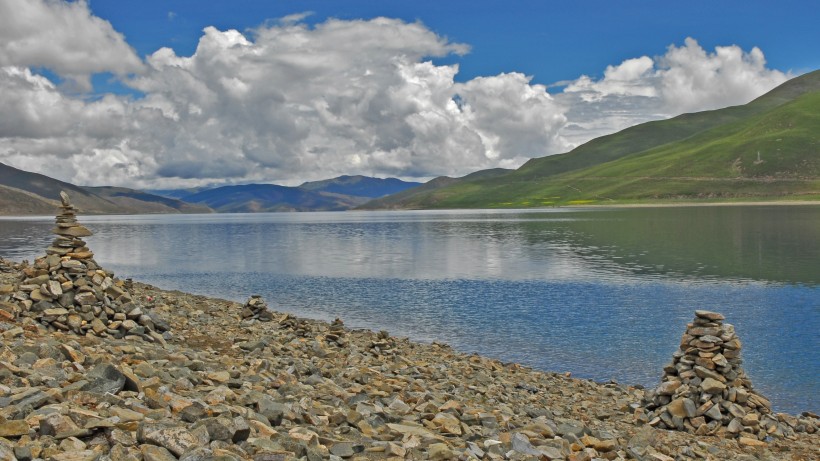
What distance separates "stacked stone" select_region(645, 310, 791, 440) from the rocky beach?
6 cm

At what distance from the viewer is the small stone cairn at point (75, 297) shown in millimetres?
23125

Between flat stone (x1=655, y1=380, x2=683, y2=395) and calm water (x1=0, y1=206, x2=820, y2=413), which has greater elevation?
flat stone (x1=655, y1=380, x2=683, y2=395)

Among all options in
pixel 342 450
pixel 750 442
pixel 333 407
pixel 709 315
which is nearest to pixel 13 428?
pixel 342 450

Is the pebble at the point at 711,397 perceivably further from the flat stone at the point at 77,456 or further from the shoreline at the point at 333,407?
the flat stone at the point at 77,456

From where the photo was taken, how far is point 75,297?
2411cm

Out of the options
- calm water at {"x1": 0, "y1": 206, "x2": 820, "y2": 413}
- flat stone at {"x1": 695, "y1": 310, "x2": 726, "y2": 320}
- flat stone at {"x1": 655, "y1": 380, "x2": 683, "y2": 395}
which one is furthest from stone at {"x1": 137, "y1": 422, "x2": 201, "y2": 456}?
calm water at {"x1": 0, "y1": 206, "x2": 820, "y2": 413}

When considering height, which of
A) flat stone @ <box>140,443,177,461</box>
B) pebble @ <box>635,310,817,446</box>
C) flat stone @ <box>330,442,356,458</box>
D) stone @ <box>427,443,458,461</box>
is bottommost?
pebble @ <box>635,310,817,446</box>

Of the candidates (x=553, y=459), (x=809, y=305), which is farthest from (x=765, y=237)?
(x=553, y=459)

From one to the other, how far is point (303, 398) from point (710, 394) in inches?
632

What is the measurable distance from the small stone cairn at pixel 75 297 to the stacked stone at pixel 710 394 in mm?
21113

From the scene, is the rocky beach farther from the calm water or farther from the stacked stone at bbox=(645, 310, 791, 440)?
the calm water

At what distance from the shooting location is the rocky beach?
36.2ft

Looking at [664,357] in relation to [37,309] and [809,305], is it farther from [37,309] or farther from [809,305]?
[37,309]

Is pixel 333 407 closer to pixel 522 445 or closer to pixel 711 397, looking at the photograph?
pixel 522 445
